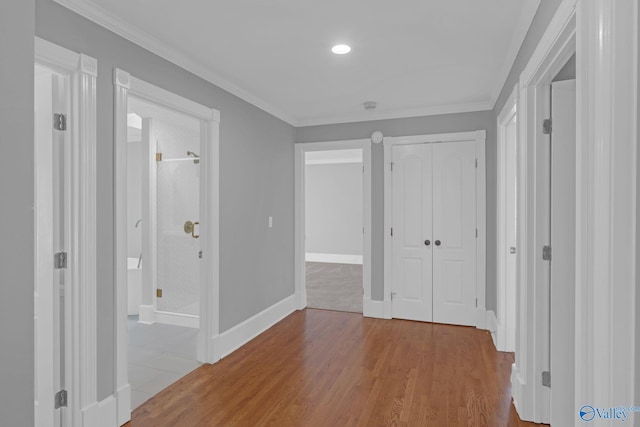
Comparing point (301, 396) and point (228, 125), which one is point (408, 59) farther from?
point (301, 396)

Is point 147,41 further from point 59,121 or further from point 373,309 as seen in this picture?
point 373,309

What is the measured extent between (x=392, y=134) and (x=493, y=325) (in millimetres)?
2351

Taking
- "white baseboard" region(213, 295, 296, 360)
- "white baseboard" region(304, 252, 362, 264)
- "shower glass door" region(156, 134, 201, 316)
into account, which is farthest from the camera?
"white baseboard" region(304, 252, 362, 264)

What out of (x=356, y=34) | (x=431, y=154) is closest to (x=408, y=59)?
(x=356, y=34)

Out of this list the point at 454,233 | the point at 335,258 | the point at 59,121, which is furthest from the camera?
the point at 335,258

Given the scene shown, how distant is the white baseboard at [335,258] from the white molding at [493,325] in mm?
5009

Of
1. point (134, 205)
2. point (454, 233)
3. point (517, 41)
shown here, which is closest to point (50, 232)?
point (517, 41)

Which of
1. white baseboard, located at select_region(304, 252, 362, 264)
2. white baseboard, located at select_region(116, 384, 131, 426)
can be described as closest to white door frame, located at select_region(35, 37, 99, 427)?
white baseboard, located at select_region(116, 384, 131, 426)

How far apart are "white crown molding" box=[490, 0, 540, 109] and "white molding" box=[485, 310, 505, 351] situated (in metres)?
2.21

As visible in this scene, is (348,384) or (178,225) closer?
(348,384)

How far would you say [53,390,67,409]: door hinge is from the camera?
1.96 m

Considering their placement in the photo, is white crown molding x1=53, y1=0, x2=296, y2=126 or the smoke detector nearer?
white crown molding x1=53, y1=0, x2=296, y2=126

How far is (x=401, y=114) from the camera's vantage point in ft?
13.9

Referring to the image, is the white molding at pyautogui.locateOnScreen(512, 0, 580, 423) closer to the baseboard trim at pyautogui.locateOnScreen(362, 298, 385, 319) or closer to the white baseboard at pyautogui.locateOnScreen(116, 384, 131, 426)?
the baseboard trim at pyautogui.locateOnScreen(362, 298, 385, 319)
